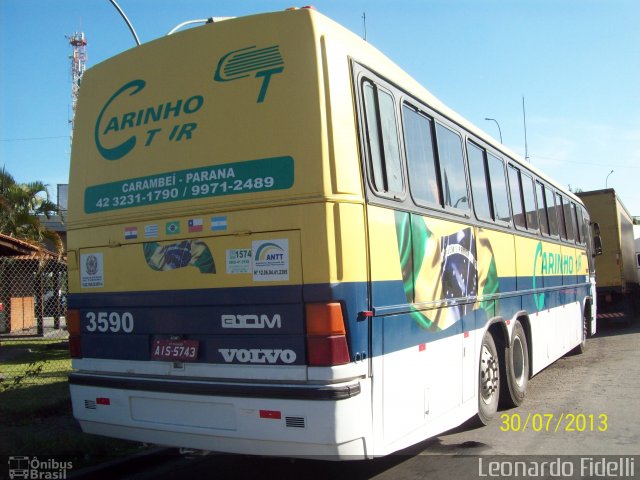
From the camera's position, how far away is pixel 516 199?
857cm

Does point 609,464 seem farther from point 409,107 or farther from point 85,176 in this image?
point 85,176

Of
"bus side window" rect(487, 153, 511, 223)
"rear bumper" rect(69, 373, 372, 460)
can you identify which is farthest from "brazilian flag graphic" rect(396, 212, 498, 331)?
"rear bumper" rect(69, 373, 372, 460)

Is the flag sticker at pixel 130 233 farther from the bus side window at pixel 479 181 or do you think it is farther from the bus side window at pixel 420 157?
the bus side window at pixel 479 181

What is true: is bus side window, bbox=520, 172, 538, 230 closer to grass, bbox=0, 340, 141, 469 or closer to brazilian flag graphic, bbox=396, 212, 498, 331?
brazilian flag graphic, bbox=396, 212, 498, 331

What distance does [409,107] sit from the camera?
545cm

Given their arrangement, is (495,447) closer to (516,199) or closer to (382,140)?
(382,140)

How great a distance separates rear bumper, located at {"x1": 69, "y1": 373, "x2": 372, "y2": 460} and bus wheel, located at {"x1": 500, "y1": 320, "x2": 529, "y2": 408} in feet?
12.4

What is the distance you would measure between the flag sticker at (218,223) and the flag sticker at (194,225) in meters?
0.12

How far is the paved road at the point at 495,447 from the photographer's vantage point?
5699 millimetres

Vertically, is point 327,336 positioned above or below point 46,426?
above

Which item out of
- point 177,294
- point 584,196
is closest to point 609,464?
point 177,294

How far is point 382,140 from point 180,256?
1.81m

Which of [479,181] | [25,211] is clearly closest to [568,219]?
[479,181]

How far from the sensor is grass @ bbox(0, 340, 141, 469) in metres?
6.00
